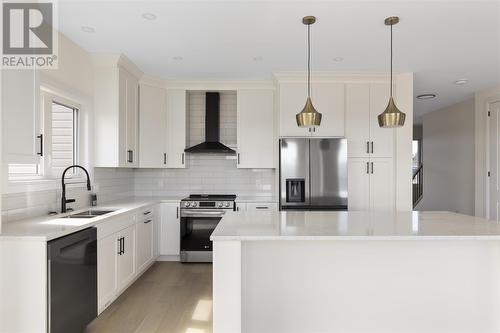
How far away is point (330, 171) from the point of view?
3.70 m

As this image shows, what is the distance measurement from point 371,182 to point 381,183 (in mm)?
134

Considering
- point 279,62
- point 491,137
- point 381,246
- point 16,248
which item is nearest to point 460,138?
point 491,137

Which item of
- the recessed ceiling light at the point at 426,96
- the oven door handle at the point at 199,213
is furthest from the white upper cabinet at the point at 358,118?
the oven door handle at the point at 199,213

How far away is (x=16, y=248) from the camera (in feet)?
6.17

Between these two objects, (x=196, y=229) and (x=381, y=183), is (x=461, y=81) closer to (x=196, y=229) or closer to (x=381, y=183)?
(x=381, y=183)

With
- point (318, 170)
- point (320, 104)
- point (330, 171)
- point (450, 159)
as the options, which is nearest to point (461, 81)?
point (320, 104)

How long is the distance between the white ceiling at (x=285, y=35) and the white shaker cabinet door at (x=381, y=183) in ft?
4.04

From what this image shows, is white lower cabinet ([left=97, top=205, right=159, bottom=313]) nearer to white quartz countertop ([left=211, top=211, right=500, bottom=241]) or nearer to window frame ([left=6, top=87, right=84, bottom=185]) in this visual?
window frame ([left=6, top=87, right=84, bottom=185])

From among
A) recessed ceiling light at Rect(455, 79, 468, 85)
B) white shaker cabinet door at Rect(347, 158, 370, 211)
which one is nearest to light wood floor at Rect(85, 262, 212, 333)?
white shaker cabinet door at Rect(347, 158, 370, 211)

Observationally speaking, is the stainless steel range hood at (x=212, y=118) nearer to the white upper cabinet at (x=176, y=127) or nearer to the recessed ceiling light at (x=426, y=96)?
the white upper cabinet at (x=176, y=127)

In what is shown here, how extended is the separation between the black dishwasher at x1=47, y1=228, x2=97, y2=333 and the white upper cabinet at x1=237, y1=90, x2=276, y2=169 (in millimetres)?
2415

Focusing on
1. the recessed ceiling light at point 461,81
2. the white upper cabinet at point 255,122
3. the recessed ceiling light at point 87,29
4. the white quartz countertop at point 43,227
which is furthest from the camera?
the white upper cabinet at point 255,122

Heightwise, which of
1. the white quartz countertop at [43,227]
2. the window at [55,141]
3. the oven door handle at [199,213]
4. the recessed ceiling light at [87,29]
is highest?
the recessed ceiling light at [87,29]

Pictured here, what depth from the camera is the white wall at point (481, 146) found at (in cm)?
486
